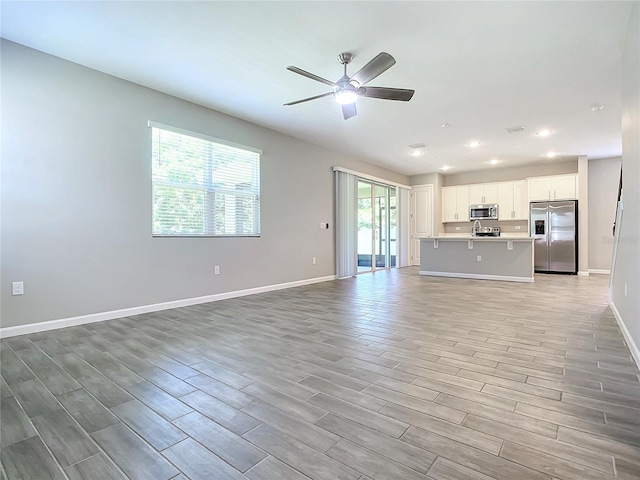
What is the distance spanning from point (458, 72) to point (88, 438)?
170 inches

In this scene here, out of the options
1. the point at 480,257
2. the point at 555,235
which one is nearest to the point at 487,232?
the point at 555,235

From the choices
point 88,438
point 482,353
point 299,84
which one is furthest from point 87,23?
point 482,353

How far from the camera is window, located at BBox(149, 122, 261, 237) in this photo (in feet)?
13.8

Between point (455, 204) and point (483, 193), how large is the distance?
0.79 m

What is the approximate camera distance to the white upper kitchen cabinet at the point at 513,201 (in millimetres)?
8477

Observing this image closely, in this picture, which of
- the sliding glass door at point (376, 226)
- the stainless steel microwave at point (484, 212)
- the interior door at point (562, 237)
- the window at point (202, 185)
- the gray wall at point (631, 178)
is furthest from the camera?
the stainless steel microwave at point (484, 212)

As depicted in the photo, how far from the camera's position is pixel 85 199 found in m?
3.56

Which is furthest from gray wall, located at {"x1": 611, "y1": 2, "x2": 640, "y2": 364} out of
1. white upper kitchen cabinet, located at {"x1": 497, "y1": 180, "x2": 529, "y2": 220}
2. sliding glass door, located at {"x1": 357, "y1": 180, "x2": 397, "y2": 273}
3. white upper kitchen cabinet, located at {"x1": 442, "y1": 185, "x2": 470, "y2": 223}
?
white upper kitchen cabinet, located at {"x1": 442, "y1": 185, "x2": 470, "y2": 223}

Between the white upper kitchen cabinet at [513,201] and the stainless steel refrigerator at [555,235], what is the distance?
1.38 ft

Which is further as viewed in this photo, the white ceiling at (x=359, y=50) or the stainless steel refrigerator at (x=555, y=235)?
the stainless steel refrigerator at (x=555, y=235)

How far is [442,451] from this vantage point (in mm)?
1401

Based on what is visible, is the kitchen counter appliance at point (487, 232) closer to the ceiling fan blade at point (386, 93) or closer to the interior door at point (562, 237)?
the interior door at point (562, 237)

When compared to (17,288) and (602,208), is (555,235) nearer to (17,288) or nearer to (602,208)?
(602,208)

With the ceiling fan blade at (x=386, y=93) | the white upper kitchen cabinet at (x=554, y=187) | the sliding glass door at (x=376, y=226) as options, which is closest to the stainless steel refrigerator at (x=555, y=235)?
the white upper kitchen cabinet at (x=554, y=187)
